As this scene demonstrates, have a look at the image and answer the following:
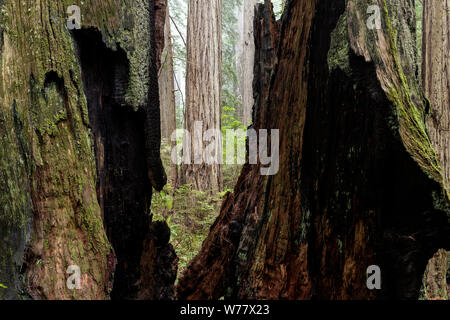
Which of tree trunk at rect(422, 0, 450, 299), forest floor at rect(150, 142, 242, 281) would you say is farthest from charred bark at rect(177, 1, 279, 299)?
forest floor at rect(150, 142, 242, 281)

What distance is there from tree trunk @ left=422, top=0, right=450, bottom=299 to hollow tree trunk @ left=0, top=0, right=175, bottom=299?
4.12 m

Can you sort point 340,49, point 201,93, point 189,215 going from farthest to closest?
point 201,93, point 189,215, point 340,49

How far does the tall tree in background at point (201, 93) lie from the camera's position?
7.98m

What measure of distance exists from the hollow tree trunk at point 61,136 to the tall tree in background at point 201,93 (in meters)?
5.30

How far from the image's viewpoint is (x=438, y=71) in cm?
493

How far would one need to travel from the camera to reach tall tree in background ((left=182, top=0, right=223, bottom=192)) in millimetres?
7977

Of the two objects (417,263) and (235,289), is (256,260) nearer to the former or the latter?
(235,289)

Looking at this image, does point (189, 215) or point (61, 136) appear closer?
point (61, 136)

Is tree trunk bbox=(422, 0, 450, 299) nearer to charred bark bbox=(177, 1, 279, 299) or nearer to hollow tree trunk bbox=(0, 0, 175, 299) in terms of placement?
charred bark bbox=(177, 1, 279, 299)

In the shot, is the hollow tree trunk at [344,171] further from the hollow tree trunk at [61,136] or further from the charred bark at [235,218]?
the hollow tree trunk at [61,136]

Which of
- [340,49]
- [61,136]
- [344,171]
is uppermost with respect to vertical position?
[340,49]

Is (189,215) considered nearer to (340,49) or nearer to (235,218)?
(235,218)

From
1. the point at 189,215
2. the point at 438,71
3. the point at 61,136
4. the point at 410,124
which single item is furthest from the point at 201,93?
the point at 410,124

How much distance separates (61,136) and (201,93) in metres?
6.13
